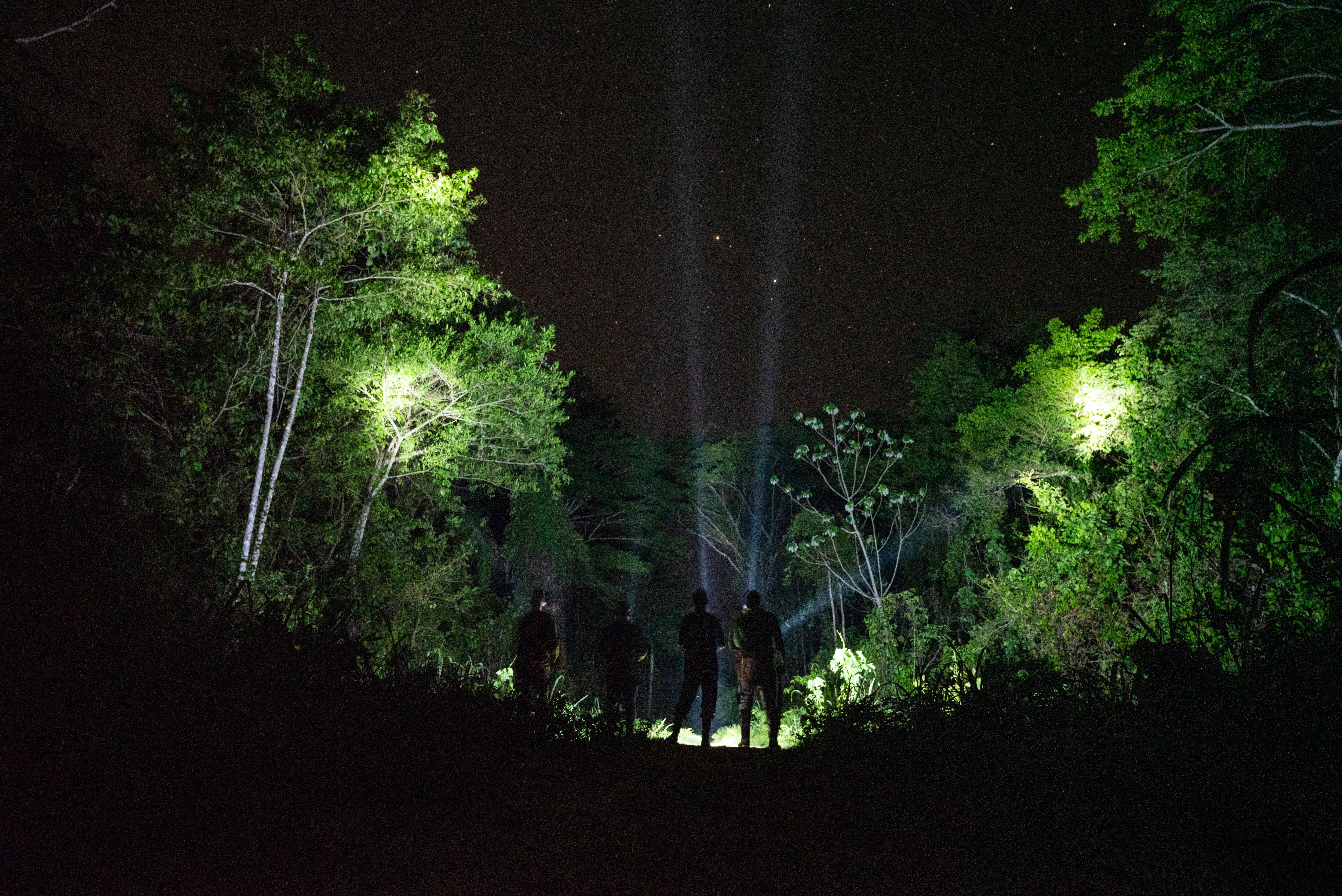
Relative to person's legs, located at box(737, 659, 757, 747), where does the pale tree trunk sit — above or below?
above

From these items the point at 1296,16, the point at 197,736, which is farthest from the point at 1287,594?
the point at 197,736

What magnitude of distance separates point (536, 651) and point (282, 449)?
5.75 m

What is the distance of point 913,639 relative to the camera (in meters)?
16.2

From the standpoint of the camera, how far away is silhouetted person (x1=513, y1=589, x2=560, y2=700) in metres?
8.41

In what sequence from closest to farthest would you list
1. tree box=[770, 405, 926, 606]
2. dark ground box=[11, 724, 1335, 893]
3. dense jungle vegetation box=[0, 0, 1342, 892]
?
dark ground box=[11, 724, 1335, 893], dense jungle vegetation box=[0, 0, 1342, 892], tree box=[770, 405, 926, 606]

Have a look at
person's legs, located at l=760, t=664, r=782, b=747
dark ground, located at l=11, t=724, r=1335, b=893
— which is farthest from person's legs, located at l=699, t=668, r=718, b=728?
dark ground, located at l=11, t=724, r=1335, b=893

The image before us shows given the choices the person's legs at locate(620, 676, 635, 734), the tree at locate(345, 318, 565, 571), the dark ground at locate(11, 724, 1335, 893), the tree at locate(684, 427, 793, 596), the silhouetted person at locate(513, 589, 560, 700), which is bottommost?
the dark ground at locate(11, 724, 1335, 893)

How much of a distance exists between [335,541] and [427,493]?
10.3 feet

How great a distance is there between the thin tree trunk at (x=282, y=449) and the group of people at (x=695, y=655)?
14.5 feet

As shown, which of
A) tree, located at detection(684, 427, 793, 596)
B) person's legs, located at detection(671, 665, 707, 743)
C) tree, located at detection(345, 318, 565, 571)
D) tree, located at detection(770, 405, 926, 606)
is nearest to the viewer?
person's legs, located at detection(671, 665, 707, 743)

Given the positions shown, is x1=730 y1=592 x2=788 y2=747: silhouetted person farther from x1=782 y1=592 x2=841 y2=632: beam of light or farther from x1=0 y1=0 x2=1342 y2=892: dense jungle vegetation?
x1=782 y1=592 x2=841 y2=632: beam of light

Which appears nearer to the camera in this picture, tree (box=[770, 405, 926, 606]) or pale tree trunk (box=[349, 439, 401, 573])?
pale tree trunk (box=[349, 439, 401, 573])

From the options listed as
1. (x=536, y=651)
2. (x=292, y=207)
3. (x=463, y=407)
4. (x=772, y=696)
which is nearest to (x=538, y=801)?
(x=536, y=651)

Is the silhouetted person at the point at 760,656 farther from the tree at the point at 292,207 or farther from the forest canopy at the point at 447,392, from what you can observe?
the tree at the point at 292,207
